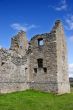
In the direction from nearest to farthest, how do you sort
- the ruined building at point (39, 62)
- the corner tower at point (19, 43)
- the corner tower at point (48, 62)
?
1. the ruined building at point (39, 62)
2. the corner tower at point (48, 62)
3. the corner tower at point (19, 43)

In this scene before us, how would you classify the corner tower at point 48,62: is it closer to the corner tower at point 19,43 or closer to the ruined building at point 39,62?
the ruined building at point 39,62

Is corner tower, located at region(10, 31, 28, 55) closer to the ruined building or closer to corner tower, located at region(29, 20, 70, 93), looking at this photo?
the ruined building

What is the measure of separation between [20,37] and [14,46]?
162 cm

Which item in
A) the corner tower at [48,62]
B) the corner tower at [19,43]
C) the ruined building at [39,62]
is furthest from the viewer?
the corner tower at [19,43]

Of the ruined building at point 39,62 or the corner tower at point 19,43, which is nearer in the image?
the ruined building at point 39,62

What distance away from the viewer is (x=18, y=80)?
24.4m

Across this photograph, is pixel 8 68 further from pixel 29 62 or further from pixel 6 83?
pixel 29 62

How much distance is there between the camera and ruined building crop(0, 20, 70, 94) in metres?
24.4

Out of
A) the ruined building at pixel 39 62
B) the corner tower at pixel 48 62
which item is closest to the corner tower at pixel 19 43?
the ruined building at pixel 39 62

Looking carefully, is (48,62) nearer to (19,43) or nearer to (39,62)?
(39,62)

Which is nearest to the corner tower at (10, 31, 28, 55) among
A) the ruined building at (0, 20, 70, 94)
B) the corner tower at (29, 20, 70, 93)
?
the ruined building at (0, 20, 70, 94)

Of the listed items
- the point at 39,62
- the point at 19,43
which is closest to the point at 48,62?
the point at 39,62

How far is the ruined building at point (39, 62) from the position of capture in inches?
960

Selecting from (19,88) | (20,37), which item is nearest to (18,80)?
(19,88)
